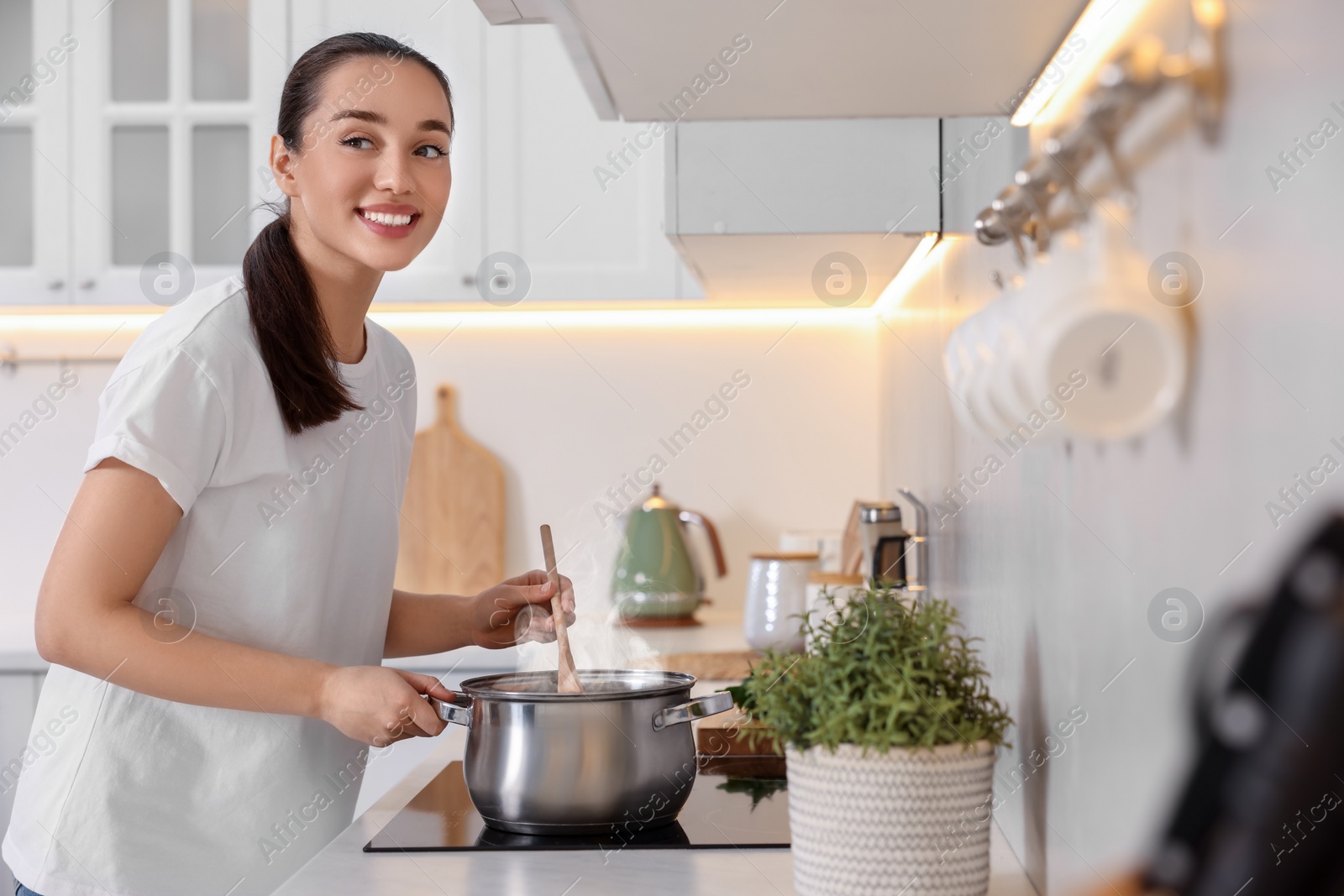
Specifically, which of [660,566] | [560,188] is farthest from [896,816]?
[560,188]

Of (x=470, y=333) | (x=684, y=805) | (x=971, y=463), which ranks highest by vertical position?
(x=470, y=333)

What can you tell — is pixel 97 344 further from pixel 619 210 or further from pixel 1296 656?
pixel 1296 656

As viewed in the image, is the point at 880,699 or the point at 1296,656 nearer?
the point at 1296,656

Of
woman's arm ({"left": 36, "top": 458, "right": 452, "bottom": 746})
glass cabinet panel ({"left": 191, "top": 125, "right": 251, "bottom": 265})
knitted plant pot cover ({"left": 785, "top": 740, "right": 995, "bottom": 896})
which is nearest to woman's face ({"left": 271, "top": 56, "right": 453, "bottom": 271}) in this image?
woman's arm ({"left": 36, "top": 458, "right": 452, "bottom": 746})

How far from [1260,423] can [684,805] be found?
0.72 meters

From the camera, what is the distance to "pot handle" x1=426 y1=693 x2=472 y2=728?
896 millimetres

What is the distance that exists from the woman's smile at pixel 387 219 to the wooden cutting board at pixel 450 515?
4.59 feet

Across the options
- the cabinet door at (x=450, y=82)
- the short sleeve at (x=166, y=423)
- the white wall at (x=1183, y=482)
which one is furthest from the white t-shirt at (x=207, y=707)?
the cabinet door at (x=450, y=82)

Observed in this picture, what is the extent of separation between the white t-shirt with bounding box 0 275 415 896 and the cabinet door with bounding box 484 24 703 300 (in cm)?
122

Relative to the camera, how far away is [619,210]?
228 cm

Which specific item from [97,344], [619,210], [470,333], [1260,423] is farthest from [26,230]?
[1260,423]

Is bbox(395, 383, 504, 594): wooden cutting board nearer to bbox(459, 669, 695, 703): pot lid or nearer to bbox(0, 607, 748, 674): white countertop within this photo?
bbox(0, 607, 748, 674): white countertop

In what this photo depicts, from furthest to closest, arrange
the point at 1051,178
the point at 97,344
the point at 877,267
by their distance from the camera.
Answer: the point at 97,344 → the point at 877,267 → the point at 1051,178

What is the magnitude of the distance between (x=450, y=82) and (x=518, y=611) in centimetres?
142
